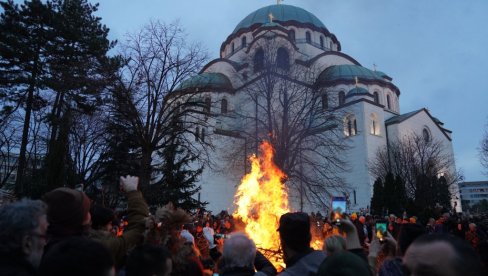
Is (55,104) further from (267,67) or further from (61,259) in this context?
(61,259)

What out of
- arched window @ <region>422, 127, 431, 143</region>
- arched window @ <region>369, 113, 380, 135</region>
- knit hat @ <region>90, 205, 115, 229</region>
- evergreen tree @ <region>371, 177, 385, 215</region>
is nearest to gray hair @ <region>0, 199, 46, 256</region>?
knit hat @ <region>90, 205, 115, 229</region>

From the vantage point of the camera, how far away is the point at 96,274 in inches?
68.0

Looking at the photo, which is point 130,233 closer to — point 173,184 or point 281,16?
point 173,184

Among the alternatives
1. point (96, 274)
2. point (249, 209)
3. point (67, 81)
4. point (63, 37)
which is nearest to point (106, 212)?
point (96, 274)

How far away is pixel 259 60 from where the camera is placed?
2552 cm

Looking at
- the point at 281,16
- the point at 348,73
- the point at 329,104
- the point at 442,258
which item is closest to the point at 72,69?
the point at 442,258

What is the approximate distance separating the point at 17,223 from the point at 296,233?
2.21m

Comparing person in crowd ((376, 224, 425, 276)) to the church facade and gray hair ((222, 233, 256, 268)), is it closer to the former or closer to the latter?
gray hair ((222, 233, 256, 268))

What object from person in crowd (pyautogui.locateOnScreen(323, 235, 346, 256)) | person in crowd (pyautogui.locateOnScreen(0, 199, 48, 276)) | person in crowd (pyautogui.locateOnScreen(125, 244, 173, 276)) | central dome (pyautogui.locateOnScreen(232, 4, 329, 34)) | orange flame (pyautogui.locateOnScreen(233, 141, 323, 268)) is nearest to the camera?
person in crowd (pyautogui.locateOnScreen(0, 199, 48, 276))

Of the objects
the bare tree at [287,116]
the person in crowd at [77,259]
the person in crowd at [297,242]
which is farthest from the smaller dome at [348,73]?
the person in crowd at [77,259]

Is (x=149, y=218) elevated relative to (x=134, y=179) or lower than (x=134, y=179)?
lower

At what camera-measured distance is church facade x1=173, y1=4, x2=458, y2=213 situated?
34750 mm

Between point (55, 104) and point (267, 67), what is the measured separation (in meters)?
12.9

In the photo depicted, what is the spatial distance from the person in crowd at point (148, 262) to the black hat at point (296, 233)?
1160 mm
